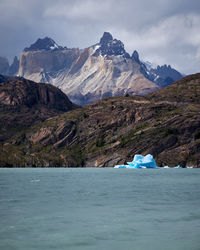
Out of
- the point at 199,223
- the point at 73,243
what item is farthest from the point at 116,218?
the point at 73,243

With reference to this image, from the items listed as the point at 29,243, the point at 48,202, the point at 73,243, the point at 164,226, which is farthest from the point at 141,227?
the point at 48,202

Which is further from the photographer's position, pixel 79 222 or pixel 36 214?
pixel 36 214

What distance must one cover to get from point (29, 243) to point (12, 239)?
240cm

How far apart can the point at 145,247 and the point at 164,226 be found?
10.5m

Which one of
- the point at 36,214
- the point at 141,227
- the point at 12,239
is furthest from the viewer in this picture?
the point at 36,214

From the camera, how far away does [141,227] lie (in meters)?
48.1

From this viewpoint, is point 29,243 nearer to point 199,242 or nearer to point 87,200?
point 199,242

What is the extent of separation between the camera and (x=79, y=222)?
51.3 m

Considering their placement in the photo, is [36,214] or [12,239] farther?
[36,214]

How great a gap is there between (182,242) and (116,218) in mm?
15492

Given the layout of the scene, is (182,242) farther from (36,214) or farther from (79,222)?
(36,214)

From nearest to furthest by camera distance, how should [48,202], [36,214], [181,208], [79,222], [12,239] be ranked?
1. [12,239]
2. [79,222]
3. [36,214]
4. [181,208]
5. [48,202]

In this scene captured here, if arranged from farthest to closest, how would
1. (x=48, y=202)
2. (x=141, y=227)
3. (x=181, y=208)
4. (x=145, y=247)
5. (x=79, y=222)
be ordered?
1. (x=48, y=202)
2. (x=181, y=208)
3. (x=79, y=222)
4. (x=141, y=227)
5. (x=145, y=247)

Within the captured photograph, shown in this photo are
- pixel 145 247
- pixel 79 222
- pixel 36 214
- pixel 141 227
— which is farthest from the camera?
pixel 36 214
